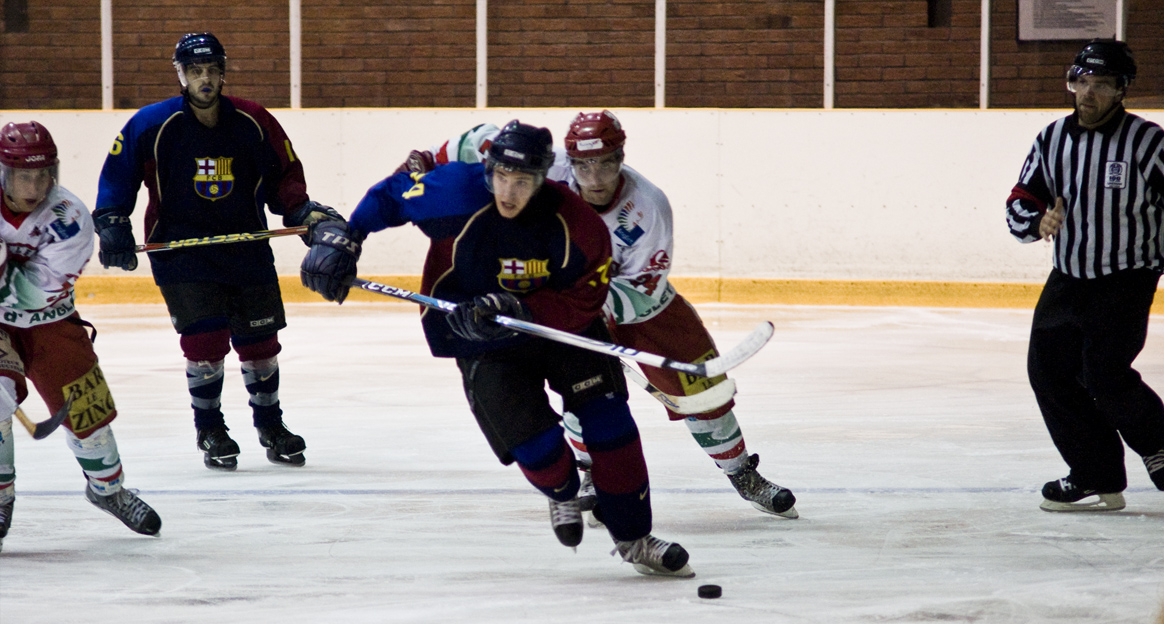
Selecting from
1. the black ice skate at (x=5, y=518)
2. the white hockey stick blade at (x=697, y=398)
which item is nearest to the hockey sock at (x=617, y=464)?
the white hockey stick blade at (x=697, y=398)

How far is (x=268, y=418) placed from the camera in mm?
3891

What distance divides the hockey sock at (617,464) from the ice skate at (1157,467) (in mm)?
1439

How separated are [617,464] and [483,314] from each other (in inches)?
16.1

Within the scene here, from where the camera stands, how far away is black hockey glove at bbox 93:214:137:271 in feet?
11.8

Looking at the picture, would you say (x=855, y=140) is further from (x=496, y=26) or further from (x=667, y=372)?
(x=667, y=372)

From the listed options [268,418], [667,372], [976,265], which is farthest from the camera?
[976,265]

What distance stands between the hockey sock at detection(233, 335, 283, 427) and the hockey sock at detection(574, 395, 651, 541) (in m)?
1.66

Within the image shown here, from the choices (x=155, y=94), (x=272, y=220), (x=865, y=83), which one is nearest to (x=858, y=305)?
(x=865, y=83)

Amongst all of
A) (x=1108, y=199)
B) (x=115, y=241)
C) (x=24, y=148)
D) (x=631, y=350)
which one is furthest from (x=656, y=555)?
(x=115, y=241)

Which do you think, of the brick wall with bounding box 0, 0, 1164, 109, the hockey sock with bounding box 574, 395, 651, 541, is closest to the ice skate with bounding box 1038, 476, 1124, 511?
the hockey sock with bounding box 574, 395, 651, 541

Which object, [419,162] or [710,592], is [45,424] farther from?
[710,592]

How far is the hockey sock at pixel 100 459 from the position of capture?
2.85 m

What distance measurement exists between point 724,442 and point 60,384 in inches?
61.9

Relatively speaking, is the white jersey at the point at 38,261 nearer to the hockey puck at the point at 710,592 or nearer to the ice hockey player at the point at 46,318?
the ice hockey player at the point at 46,318
